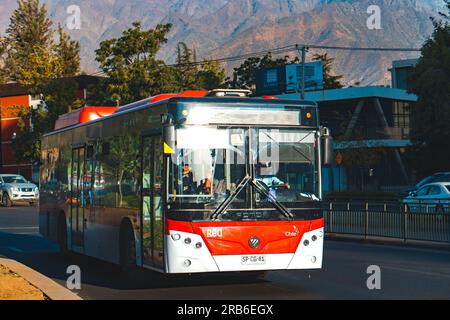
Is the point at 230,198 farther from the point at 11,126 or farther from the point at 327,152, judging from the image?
the point at 11,126

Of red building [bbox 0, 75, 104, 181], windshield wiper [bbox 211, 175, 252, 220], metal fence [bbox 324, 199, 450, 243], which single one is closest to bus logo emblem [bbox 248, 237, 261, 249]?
windshield wiper [bbox 211, 175, 252, 220]

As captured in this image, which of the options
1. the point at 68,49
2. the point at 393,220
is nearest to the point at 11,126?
the point at 68,49

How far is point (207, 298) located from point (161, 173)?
1968mm

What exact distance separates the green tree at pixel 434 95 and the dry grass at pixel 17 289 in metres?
39.7

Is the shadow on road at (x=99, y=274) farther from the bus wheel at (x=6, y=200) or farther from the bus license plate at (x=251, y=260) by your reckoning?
the bus wheel at (x=6, y=200)

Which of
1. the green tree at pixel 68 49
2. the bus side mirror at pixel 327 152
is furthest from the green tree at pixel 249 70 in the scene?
the bus side mirror at pixel 327 152

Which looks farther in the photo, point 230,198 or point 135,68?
point 135,68

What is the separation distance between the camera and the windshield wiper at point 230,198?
43.2ft

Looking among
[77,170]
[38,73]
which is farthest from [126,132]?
[38,73]

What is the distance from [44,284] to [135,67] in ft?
175

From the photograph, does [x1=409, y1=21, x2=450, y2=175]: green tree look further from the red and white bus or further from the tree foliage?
the red and white bus

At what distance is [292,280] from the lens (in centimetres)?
1552

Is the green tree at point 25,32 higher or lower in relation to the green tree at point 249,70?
higher
